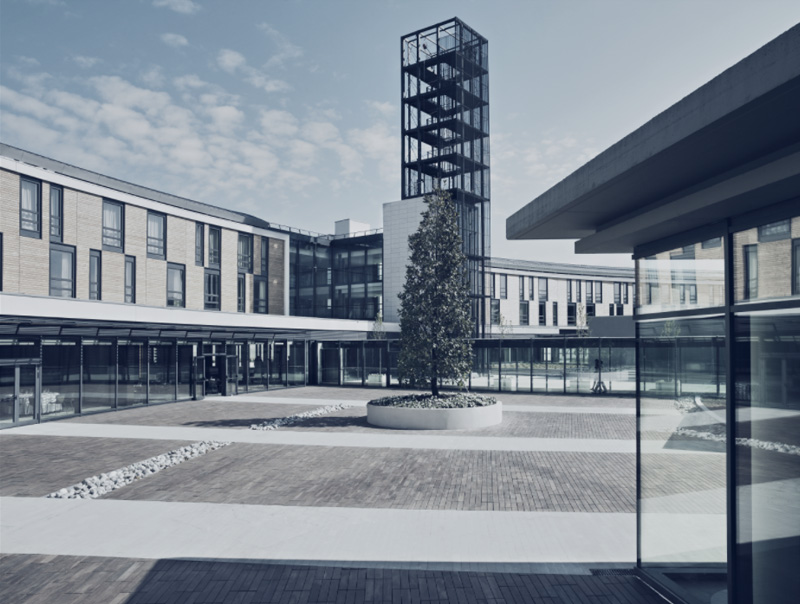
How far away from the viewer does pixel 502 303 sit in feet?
217

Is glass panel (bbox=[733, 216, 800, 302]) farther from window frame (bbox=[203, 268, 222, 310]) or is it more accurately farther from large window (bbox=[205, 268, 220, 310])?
large window (bbox=[205, 268, 220, 310])

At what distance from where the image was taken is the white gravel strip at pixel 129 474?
11391 millimetres

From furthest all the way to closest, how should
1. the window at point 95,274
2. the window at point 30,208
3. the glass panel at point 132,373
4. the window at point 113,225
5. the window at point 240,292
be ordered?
the window at point 240,292 < the window at point 113,225 < the window at point 95,274 < the window at point 30,208 < the glass panel at point 132,373

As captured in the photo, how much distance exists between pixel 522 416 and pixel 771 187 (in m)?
18.1

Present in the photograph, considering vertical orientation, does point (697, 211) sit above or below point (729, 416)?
above

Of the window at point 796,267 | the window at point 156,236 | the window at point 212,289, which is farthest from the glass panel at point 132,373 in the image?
the window at point 796,267

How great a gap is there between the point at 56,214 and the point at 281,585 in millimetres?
25062

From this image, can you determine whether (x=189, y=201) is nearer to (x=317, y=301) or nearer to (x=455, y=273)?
(x=317, y=301)

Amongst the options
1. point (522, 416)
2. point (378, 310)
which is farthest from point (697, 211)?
point (378, 310)

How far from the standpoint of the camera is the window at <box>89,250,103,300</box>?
1128 inches

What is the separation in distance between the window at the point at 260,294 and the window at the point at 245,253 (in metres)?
1.02

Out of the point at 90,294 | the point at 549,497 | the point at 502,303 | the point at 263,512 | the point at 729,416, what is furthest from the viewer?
the point at 502,303

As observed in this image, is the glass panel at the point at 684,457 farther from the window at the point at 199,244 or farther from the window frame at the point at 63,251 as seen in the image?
the window at the point at 199,244

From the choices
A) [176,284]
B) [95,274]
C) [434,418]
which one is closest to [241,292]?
[176,284]
